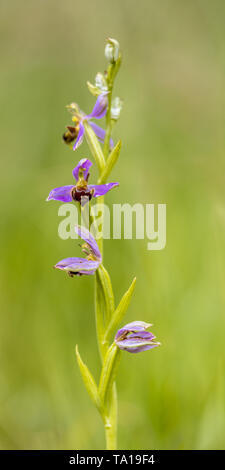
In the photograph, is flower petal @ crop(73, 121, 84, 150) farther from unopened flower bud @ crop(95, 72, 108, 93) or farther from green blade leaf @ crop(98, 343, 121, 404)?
green blade leaf @ crop(98, 343, 121, 404)

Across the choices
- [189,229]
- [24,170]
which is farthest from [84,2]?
[189,229]

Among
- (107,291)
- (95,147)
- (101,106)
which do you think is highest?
(101,106)

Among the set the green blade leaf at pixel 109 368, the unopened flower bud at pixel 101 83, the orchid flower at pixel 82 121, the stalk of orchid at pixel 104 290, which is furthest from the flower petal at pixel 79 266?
the unopened flower bud at pixel 101 83

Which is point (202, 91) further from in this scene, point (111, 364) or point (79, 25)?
point (111, 364)

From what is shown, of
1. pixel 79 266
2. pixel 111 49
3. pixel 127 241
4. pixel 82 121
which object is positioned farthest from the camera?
pixel 127 241

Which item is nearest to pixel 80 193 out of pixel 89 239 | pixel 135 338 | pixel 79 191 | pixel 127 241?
pixel 79 191

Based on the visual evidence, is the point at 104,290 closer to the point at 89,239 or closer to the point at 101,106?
the point at 89,239
